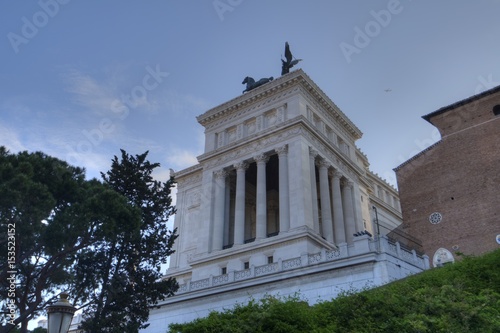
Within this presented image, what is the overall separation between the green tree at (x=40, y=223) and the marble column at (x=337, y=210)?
960 inches

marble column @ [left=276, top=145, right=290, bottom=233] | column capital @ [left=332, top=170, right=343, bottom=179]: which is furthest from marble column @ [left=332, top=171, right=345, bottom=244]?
marble column @ [left=276, top=145, right=290, bottom=233]

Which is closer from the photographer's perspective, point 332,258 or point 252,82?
point 332,258

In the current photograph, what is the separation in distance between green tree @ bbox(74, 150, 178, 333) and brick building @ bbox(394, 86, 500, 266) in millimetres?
20743

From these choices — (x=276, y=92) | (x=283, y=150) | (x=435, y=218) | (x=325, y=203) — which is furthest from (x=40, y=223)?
(x=276, y=92)

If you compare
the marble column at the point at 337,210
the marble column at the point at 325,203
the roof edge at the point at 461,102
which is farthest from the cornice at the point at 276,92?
the roof edge at the point at 461,102

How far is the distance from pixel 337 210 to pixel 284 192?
691 cm

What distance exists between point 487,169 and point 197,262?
2546 cm

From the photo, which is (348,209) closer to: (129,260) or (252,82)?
(252,82)

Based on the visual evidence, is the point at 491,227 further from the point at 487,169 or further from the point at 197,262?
the point at 197,262

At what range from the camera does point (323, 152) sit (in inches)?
1925

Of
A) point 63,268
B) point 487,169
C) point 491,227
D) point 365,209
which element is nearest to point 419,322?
point 63,268

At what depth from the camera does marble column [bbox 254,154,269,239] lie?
43344mm

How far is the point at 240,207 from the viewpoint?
1837 inches

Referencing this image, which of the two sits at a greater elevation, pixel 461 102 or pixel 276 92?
pixel 276 92
